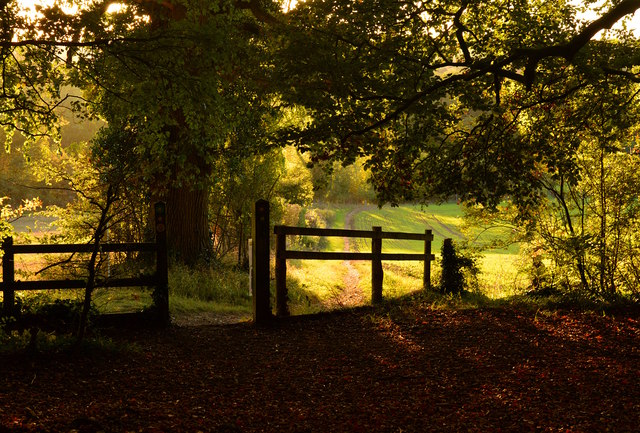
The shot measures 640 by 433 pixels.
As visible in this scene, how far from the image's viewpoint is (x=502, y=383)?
620cm

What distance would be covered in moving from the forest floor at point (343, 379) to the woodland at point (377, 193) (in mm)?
35

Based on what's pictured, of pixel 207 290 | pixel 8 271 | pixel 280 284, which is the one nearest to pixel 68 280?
pixel 8 271

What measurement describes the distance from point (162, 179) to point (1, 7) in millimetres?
8389

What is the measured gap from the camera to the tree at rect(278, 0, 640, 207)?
779 centimetres

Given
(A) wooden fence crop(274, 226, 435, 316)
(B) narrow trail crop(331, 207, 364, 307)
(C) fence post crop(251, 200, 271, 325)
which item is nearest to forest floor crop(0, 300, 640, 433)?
(C) fence post crop(251, 200, 271, 325)

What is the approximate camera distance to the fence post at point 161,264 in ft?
27.9

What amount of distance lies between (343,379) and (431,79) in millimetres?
4673

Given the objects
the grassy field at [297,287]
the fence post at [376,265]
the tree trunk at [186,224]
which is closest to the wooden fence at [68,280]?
the grassy field at [297,287]

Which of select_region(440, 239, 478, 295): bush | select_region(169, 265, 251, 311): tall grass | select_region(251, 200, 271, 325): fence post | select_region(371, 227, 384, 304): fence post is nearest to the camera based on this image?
select_region(251, 200, 271, 325): fence post

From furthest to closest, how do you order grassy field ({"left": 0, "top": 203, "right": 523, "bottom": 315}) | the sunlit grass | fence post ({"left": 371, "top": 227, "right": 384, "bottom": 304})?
1. the sunlit grass
2. fence post ({"left": 371, "top": 227, "right": 384, "bottom": 304})
3. grassy field ({"left": 0, "top": 203, "right": 523, "bottom": 315})

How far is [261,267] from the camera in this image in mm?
9375

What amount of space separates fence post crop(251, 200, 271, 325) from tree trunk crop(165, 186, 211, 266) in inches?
233

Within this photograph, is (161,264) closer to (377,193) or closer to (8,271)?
(8,271)

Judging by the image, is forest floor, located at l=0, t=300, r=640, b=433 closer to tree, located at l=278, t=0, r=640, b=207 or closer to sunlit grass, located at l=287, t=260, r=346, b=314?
tree, located at l=278, t=0, r=640, b=207
